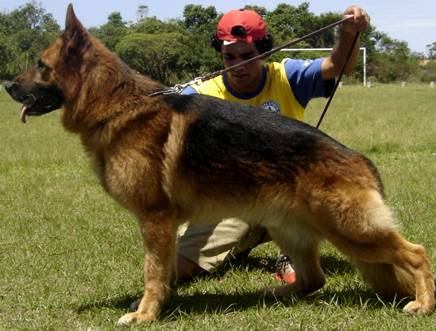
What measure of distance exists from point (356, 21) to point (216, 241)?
2.16 metres

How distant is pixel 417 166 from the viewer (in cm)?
992

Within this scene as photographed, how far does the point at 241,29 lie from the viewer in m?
4.92

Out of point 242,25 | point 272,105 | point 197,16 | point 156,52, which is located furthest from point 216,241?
point 197,16

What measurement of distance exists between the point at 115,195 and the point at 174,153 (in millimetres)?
484

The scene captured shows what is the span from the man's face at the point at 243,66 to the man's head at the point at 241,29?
0.05 meters

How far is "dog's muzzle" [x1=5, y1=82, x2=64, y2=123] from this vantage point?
4027mm

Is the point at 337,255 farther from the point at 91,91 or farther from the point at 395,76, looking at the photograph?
the point at 395,76

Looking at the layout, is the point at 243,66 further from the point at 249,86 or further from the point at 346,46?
the point at 346,46

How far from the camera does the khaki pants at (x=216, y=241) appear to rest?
5.27 metres

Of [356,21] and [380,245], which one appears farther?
[356,21]

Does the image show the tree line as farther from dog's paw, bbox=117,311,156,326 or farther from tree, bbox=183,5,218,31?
dog's paw, bbox=117,311,156,326

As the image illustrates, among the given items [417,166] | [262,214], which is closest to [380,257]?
[262,214]

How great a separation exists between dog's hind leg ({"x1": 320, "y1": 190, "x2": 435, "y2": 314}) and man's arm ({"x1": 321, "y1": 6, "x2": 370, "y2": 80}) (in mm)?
1382

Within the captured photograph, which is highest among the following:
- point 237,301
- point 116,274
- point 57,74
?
point 57,74
